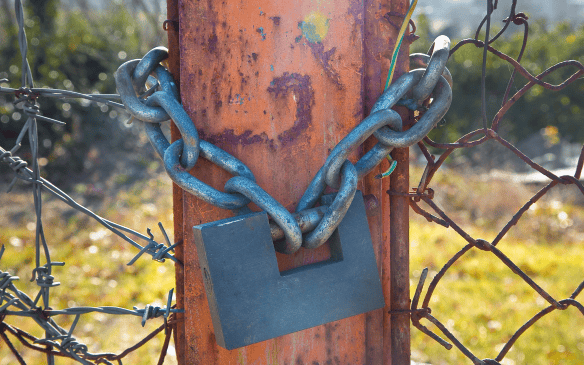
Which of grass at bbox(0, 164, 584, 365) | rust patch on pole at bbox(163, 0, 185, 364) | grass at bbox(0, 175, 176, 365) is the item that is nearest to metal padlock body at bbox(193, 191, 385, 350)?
rust patch on pole at bbox(163, 0, 185, 364)

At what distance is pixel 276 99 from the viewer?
82cm

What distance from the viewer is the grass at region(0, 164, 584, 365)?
121 inches

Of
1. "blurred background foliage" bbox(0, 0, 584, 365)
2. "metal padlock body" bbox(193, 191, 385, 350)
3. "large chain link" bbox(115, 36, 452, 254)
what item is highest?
"blurred background foliage" bbox(0, 0, 584, 365)

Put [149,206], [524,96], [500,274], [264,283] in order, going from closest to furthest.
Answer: [264,283] < [500,274] < [149,206] < [524,96]

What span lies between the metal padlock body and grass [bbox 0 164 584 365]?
7.72 feet

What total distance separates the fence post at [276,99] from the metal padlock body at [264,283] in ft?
0.17

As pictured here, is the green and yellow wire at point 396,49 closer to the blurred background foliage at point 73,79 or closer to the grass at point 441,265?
the grass at point 441,265

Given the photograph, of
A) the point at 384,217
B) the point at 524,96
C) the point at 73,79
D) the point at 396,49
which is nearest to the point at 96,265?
the point at 384,217

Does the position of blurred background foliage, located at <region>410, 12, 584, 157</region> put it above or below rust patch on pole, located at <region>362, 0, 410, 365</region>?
above

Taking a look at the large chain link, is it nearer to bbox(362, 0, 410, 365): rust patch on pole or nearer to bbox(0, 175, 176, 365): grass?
bbox(362, 0, 410, 365): rust patch on pole

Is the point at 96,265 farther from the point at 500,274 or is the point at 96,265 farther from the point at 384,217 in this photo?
the point at 384,217

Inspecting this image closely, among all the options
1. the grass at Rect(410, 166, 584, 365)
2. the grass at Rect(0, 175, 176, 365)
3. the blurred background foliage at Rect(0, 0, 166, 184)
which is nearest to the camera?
the grass at Rect(410, 166, 584, 365)

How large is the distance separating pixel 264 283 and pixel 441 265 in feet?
12.6

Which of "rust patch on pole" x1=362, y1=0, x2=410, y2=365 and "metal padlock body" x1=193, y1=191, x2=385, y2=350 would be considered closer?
"metal padlock body" x1=193, y1=191, x2=385, y2=350
